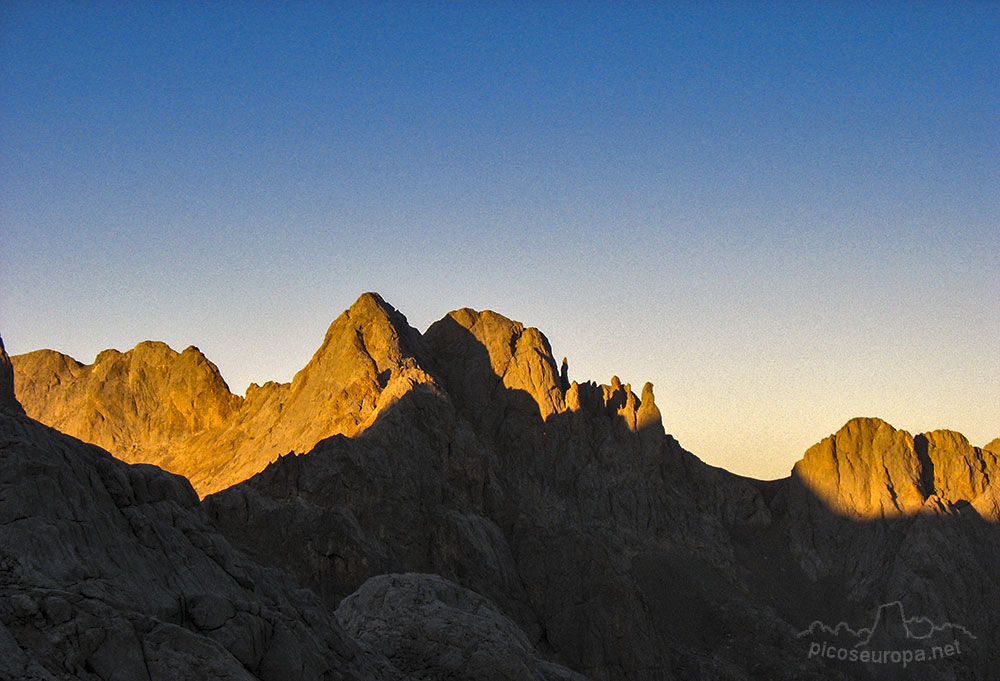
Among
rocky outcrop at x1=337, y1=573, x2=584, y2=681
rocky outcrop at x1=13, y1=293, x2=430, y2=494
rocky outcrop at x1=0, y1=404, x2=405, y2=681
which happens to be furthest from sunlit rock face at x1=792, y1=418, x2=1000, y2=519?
rocky outcrop at x1=0, y1=404, x2=405, y2=681

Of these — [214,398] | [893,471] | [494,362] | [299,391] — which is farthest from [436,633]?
[893,471]

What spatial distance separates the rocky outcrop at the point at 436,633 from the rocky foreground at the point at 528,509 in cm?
13

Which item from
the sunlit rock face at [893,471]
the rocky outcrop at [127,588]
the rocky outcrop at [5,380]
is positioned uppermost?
the sunlit rock face at [893,471]

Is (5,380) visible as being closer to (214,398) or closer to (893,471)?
(214,398)

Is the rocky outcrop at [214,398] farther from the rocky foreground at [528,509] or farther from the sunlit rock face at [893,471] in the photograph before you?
the sunlit rock face at [893,471]

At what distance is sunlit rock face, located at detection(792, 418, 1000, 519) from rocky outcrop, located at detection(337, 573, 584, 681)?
107 m

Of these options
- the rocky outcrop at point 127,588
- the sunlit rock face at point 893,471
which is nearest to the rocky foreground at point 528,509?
the sunlit rock face at point 893,471

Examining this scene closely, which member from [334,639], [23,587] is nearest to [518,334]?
[334,639]

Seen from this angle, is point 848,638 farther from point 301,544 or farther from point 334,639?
point 334,639

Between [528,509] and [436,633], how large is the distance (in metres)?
81.2

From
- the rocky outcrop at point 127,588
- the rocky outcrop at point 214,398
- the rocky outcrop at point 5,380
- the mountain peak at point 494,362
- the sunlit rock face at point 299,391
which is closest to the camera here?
the rocky outcrop at point 127,588

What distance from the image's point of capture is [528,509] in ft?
409

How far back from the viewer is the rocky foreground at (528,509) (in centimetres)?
9825

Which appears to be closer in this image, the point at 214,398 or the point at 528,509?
the point at 528,509
